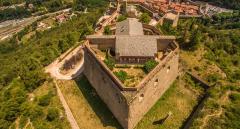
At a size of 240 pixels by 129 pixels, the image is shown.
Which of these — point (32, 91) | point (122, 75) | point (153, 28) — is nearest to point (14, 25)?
point (32, 91)

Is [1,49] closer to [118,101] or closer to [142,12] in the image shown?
[142,12]

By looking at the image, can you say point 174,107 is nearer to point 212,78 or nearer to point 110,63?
point 212,78

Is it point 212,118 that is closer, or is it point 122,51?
point 212,118

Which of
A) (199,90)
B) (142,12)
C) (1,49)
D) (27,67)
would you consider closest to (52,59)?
(27,67)

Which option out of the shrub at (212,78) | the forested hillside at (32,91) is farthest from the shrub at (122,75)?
the shrub at (212,78)

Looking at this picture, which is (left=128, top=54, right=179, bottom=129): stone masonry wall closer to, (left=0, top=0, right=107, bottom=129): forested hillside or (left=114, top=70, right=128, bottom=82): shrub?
(left=114, top=70, right=128, bottom=82): shrub
